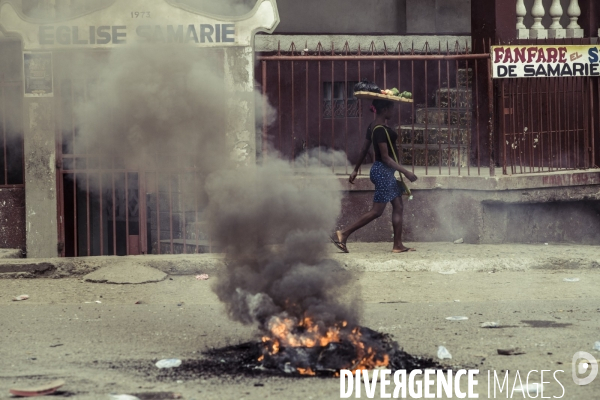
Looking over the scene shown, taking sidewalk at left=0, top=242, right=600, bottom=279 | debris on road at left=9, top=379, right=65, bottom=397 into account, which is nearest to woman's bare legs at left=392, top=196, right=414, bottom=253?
sidewalk at left=0, top=242, right=600, bottom=279

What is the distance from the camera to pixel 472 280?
8625 mm

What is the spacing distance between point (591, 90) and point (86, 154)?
225 inches

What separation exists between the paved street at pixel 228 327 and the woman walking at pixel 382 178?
616 mm

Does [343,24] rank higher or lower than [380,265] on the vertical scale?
higher

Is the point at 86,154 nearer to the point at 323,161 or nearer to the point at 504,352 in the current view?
the point at 323,161

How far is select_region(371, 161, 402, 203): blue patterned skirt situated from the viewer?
9289mm

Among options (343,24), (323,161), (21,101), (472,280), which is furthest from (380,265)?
(343,24)

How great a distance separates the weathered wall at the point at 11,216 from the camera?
971cm

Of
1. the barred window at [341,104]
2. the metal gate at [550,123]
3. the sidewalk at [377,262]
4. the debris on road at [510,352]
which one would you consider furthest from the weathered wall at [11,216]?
the debris on road at [510,352]

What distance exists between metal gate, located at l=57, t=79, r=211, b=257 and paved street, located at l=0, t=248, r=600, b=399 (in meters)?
0.91

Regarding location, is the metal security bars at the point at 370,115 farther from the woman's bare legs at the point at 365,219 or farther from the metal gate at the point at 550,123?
the woman's bare legs at the point at 365,219

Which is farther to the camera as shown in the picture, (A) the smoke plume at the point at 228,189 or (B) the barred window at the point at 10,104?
(B) the barred window at the point at 10,104

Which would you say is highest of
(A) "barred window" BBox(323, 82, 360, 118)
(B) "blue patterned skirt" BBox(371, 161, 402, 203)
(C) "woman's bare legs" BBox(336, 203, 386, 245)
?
(A) "barred window" BBox(323, 82, 360, 118)

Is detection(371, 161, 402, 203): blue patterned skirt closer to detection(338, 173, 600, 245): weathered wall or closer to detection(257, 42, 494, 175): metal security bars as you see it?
detection(338, 173, 600, 245): weathered wall
